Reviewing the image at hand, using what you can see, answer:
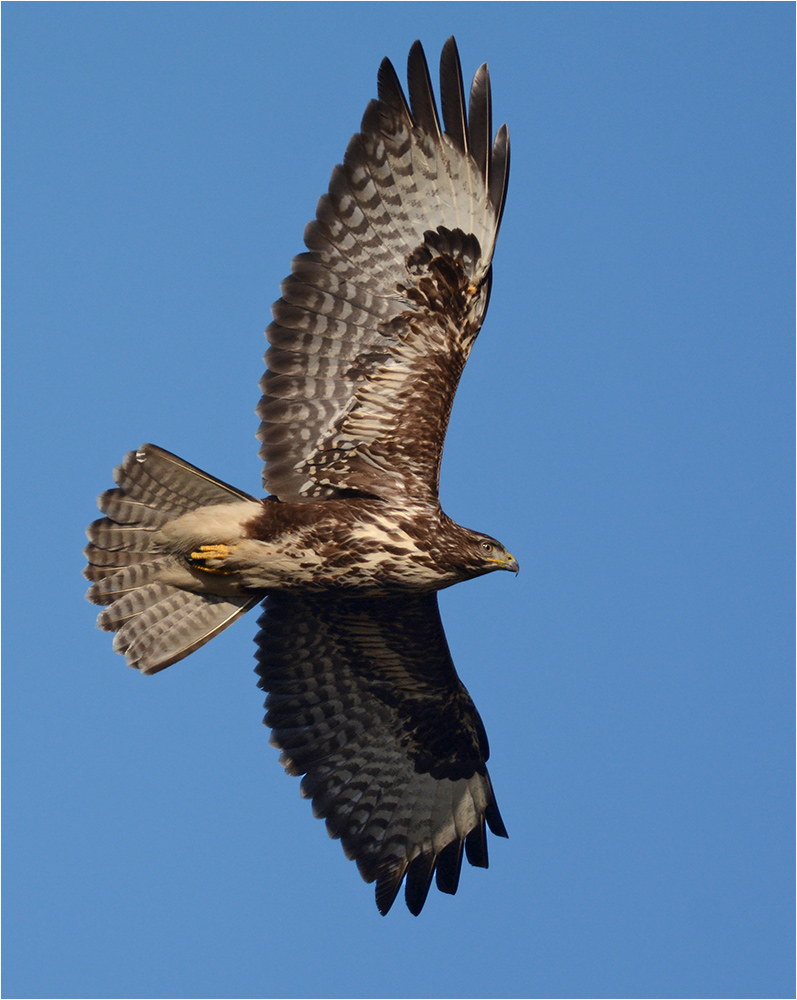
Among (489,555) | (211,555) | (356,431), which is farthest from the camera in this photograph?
(356,431)

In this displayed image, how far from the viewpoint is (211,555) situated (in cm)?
988

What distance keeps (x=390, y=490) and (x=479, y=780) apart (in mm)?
2633

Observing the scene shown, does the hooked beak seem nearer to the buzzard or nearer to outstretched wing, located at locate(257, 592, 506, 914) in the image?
the buzzard

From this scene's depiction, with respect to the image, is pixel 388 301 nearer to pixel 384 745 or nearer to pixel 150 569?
pixel 150 569

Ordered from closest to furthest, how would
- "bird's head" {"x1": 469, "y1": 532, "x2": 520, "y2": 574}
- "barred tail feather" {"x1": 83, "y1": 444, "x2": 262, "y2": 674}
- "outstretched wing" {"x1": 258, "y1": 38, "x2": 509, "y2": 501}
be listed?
"bird's head" {"x1": 469, "y1": 532, "x2": 520, "y2": 574} < "barred tail feather" {"x1": 83, "y1": 444, "x2": 262, "y2": 674} < "outstretched wing" {"x1": 258, "y1": 38, "x2": 509, "y2": 501}

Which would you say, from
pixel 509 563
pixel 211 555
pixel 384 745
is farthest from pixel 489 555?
pixel 384 745

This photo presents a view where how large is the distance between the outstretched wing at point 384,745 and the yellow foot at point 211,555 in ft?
3.23

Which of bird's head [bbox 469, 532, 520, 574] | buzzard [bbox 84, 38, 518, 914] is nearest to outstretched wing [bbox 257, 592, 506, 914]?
buzzard [bbox 84, 38, 518, 914]

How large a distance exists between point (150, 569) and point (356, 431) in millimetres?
1654

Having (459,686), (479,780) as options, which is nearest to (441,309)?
(459,686)

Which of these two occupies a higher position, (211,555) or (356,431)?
(356,431)

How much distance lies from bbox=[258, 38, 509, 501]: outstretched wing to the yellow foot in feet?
1.70

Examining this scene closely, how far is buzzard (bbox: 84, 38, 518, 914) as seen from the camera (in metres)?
9.83

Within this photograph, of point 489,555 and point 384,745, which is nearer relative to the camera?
point 489,555
